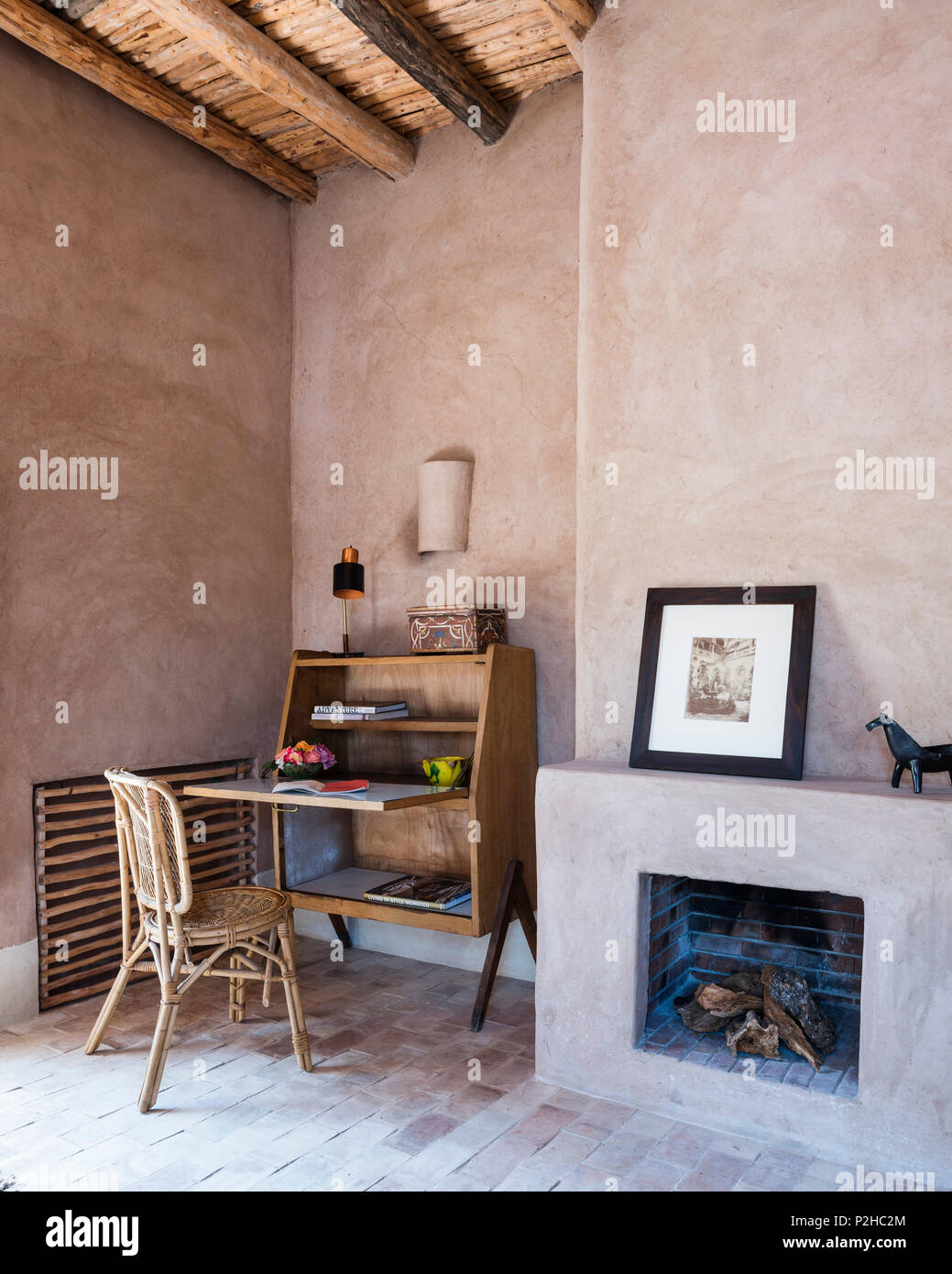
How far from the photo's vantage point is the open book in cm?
317

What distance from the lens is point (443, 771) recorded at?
3.51 meters

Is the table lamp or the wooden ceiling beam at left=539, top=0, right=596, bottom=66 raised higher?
the wooden ceiling beam at left=539, top=0, right=596, bottom=66

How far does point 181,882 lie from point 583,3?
3.14m

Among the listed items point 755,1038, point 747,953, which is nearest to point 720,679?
point 747,953

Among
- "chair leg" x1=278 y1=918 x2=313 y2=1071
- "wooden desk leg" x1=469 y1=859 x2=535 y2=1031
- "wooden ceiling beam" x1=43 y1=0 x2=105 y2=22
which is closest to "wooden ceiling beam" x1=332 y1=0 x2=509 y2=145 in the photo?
"wooden ceiling beam" x1=43 y1=0 x2=105 y2=22

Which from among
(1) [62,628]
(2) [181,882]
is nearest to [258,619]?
(1) [62,628]

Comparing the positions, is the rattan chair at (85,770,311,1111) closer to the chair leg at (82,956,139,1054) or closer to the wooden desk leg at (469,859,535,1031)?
the chair leg at (82,956,139,1054)

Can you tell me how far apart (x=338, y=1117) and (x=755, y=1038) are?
1.24 m

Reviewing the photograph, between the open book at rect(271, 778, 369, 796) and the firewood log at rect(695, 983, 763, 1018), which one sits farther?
the open book at rect(271, 778, 369, 796)

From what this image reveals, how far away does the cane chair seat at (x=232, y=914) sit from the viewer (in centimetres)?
276

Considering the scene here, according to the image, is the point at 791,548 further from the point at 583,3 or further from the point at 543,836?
the point at 583,3

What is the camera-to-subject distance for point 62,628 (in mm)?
3572

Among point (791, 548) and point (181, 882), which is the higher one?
point (791, 548)

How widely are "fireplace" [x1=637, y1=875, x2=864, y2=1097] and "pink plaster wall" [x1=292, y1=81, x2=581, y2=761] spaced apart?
3.15ft
